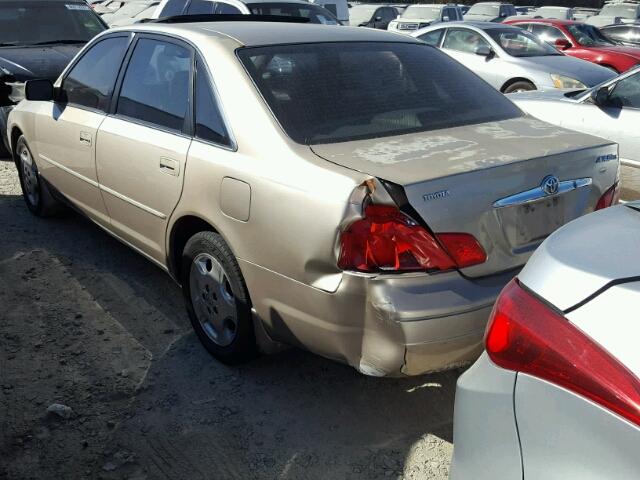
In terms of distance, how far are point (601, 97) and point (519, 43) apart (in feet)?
17.4

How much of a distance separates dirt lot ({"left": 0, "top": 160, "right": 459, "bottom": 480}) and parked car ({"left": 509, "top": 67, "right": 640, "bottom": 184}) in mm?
3184

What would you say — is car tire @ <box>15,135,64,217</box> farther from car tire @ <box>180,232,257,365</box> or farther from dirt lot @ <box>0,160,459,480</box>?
car tire @ <box>180,232,257,365</box>

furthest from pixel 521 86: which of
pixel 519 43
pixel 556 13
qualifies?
pixel 556 13

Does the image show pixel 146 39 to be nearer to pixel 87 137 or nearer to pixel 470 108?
pixel 87 137

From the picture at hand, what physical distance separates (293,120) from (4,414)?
1.83 meters

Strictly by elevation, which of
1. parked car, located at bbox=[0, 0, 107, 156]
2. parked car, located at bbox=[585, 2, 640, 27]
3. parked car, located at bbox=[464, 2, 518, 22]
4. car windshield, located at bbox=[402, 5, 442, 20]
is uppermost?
parked car, located at bbox=[0, 0, 107, 156]

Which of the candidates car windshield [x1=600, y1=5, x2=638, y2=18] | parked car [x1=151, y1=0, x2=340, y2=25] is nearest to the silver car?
parked car [x1=151, y1=0, x2=340, y2=25]

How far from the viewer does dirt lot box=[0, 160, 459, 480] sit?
2.87m

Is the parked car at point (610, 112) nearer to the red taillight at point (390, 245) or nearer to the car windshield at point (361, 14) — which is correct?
the red taillight at point (390, 245)

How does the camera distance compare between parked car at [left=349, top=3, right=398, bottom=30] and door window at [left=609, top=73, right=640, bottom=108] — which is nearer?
door window at [left=609, top=73, right=640, bottom=108]

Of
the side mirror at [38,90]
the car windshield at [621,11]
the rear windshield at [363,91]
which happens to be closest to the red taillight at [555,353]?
the rear windshield at [363,91]

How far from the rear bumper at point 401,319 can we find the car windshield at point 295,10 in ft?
26.0

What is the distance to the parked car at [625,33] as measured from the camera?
1847 cm

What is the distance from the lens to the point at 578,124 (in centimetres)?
601
